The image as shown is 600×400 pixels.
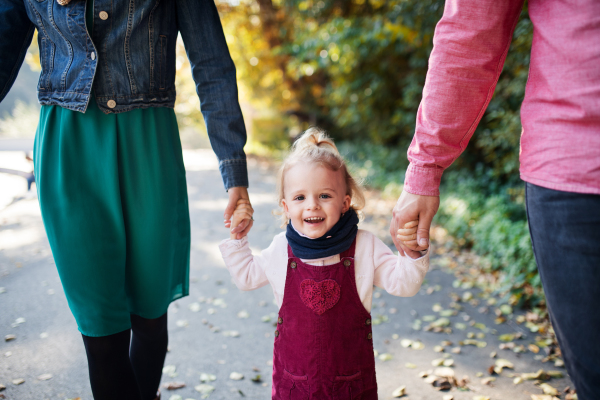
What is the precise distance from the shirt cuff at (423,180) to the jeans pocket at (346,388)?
78 centimetres

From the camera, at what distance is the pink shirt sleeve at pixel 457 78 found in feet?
4.06

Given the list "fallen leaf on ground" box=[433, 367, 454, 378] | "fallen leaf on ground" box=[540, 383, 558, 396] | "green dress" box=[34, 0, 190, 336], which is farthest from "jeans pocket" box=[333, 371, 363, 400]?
"fallen leaf on ground" box=[540, 383, 558, 396]

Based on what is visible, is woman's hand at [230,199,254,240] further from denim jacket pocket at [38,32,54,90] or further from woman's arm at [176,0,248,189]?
denim jacket pocket at [38,32,54,90]

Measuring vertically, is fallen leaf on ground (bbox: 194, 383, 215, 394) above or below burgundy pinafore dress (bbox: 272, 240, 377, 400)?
below

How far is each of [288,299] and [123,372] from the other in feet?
2.26

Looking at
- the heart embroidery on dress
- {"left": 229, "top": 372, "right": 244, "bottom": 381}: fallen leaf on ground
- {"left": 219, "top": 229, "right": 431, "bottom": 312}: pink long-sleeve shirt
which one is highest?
{"left": 219, "top": 229, "right": 431, "bottom": 312}: pink long-sleeve shirt

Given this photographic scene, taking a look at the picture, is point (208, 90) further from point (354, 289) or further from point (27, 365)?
point (27, 365)

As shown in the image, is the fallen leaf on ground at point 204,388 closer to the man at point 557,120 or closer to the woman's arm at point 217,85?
the woman's arm at point 217,85

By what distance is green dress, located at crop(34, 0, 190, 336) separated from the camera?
1567mm

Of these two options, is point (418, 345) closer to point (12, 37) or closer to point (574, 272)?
point (574, 272)

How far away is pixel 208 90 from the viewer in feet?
6.15

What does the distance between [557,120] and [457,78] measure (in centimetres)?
31

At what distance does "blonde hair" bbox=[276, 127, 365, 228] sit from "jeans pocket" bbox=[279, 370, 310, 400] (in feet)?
2.13

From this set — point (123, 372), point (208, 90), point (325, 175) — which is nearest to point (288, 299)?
point (325, 175)
